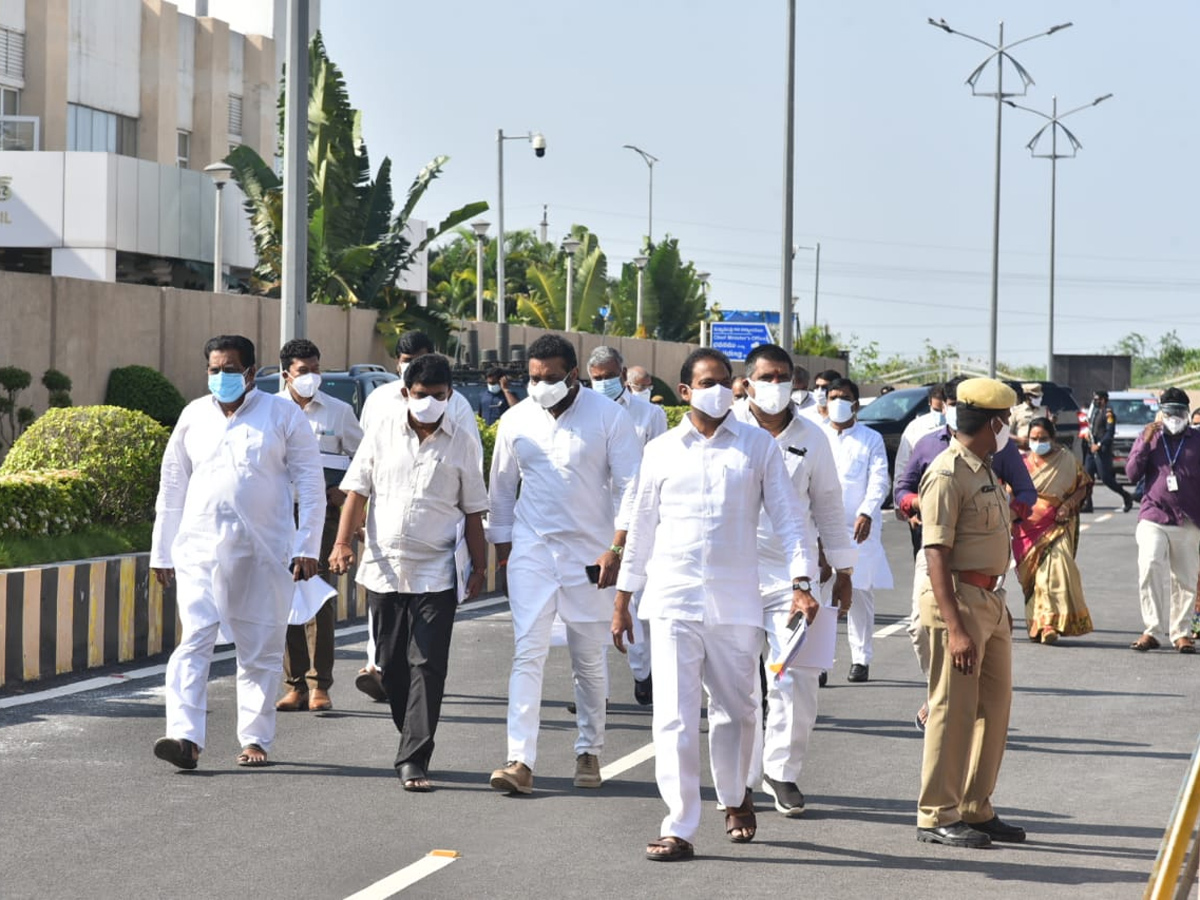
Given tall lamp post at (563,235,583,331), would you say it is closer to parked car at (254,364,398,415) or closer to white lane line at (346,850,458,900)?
parked car at (254,364,398,415)

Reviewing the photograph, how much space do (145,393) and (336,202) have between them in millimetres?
7037

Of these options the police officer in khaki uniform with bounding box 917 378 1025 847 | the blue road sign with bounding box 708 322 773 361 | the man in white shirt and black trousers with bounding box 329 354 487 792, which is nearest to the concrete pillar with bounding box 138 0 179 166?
the blue road sign with bounding box 708 322 773 361

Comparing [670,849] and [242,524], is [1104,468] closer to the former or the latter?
[242,524]

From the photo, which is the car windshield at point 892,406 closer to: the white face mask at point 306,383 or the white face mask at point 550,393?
the white face mask at point 306,383

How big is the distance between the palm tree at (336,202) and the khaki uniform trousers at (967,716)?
86.7 feet

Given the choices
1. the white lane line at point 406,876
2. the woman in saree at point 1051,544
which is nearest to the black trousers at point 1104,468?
the woman in saree at point 1051,544

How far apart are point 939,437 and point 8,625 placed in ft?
18.7

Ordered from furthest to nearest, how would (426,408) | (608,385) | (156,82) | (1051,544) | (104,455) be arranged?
(156,82), (1051,544), (104,455), (608,385), (426,408)

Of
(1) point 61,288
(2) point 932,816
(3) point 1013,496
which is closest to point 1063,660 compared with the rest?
(3) point 1013,496

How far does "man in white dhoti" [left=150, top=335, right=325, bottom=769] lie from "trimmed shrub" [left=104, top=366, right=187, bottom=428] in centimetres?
1878

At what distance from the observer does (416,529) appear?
348 inches

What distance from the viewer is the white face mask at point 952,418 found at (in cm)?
774

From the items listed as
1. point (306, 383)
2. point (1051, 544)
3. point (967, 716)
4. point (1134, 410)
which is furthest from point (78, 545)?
point (1134, 410)

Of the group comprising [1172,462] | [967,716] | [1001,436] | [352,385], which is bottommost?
[967,716]
